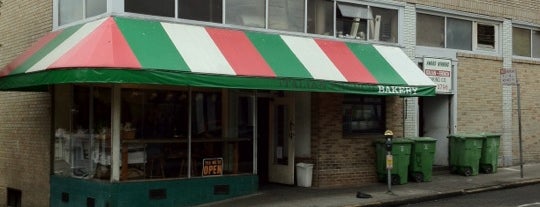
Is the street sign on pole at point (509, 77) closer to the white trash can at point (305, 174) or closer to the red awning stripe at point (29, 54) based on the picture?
the white trash can at point (305, 174)

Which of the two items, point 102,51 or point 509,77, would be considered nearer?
point 102,51

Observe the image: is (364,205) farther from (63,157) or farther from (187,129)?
(63,157)

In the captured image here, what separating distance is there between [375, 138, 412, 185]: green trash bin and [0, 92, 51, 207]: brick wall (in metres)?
6.93

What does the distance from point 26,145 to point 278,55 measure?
5767 mm

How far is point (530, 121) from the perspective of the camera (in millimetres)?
18062

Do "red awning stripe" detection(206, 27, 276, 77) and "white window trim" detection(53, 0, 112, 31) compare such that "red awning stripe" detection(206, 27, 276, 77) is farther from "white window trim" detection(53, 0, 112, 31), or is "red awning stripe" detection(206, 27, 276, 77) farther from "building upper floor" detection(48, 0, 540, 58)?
"white window trim" detection(53, 0, 112, 31)

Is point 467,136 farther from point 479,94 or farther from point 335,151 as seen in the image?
point 335,151

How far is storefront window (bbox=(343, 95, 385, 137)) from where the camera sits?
14.0 metres

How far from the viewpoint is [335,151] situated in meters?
13.7

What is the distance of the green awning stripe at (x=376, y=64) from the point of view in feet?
43.2

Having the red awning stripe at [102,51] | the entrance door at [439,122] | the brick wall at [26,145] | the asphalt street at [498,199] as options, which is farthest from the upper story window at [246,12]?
the entrance door at [439,122]

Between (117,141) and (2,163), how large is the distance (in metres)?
5.40

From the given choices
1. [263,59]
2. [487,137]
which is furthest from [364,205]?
[487,137]

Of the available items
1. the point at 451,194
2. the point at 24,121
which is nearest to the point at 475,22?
the point at 451,194
